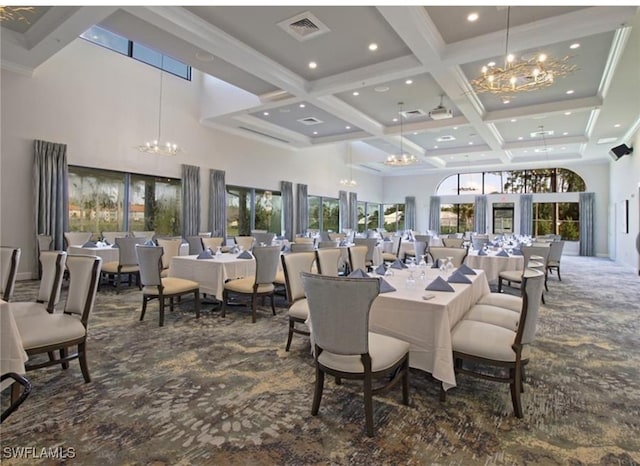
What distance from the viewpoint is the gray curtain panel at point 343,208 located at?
16405 mm

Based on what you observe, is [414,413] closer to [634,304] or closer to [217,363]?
[217,363]

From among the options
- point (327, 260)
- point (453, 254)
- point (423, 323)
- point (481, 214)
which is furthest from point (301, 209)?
point (423, 323)

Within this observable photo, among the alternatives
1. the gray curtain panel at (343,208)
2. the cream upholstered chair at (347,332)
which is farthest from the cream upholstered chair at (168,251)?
the gray curtain panel at (343,208)

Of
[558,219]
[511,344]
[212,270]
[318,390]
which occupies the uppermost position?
[558,219]

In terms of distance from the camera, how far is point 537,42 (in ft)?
17.2

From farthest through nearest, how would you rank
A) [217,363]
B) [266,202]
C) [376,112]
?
[266,202] → [376,112] → [217,363]

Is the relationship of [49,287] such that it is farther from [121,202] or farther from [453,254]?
[121,202]

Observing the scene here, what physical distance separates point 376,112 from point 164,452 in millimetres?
8986

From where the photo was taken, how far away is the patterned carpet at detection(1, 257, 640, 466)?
2041 millimetres

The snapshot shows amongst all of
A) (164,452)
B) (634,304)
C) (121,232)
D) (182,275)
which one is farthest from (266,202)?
(164,452)

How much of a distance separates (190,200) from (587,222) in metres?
15.8

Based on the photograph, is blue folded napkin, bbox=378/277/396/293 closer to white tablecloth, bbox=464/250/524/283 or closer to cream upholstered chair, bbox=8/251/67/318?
cream upholstered chair, bbox=8/251/67/318

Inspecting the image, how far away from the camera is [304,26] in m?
5.36

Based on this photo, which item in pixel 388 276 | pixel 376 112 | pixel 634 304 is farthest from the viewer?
pixel 376 112
